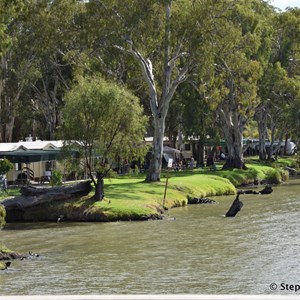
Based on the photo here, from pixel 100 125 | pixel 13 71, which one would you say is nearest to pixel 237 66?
pixel 13 71

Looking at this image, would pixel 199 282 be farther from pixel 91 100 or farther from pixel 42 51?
pixel 42 51

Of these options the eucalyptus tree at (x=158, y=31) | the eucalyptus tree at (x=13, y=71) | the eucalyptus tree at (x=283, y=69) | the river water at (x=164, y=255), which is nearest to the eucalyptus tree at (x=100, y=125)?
the river water at (x=164, y=255)

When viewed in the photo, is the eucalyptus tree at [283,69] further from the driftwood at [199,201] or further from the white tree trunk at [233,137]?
the driftwood at [199,201]

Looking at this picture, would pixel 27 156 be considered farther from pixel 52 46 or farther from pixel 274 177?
pixel 274 177

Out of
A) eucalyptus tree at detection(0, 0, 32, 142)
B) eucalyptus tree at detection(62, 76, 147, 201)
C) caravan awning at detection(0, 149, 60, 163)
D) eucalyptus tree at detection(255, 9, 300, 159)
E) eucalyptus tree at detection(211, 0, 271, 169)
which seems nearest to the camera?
eucalyptus tree at detection(62, 76, 147, 201)

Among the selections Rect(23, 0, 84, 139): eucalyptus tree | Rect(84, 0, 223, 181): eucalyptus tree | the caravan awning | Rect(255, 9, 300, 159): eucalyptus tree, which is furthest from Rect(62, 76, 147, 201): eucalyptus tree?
Rect(255, 9, 300, 159): eucalyptus tree

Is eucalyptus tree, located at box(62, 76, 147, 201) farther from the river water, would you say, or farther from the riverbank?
the river water

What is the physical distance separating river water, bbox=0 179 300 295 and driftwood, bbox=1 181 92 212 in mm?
1520

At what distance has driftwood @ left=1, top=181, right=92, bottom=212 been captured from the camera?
40.6m

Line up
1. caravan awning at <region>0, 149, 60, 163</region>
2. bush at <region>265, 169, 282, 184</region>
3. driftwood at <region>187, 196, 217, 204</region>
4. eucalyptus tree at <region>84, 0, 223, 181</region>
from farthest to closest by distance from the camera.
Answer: bush at <region>265, 169, 282, 184</region> < eucalyptus tree at <region>84, 0, 223, 181</region> < caravan awning at <region>0, 149, 60, 163</region> < driftwood at <region>187, 196, 217, 204</region>

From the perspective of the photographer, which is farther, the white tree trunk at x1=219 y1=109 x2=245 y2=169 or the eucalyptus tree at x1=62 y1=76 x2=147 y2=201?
the white tree trunk at x1=219 y1=109 x2=245 y2=169

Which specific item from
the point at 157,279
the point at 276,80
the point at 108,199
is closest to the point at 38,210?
the point at 108,199

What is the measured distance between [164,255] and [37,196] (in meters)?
13.2

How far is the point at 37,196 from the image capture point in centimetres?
4075
